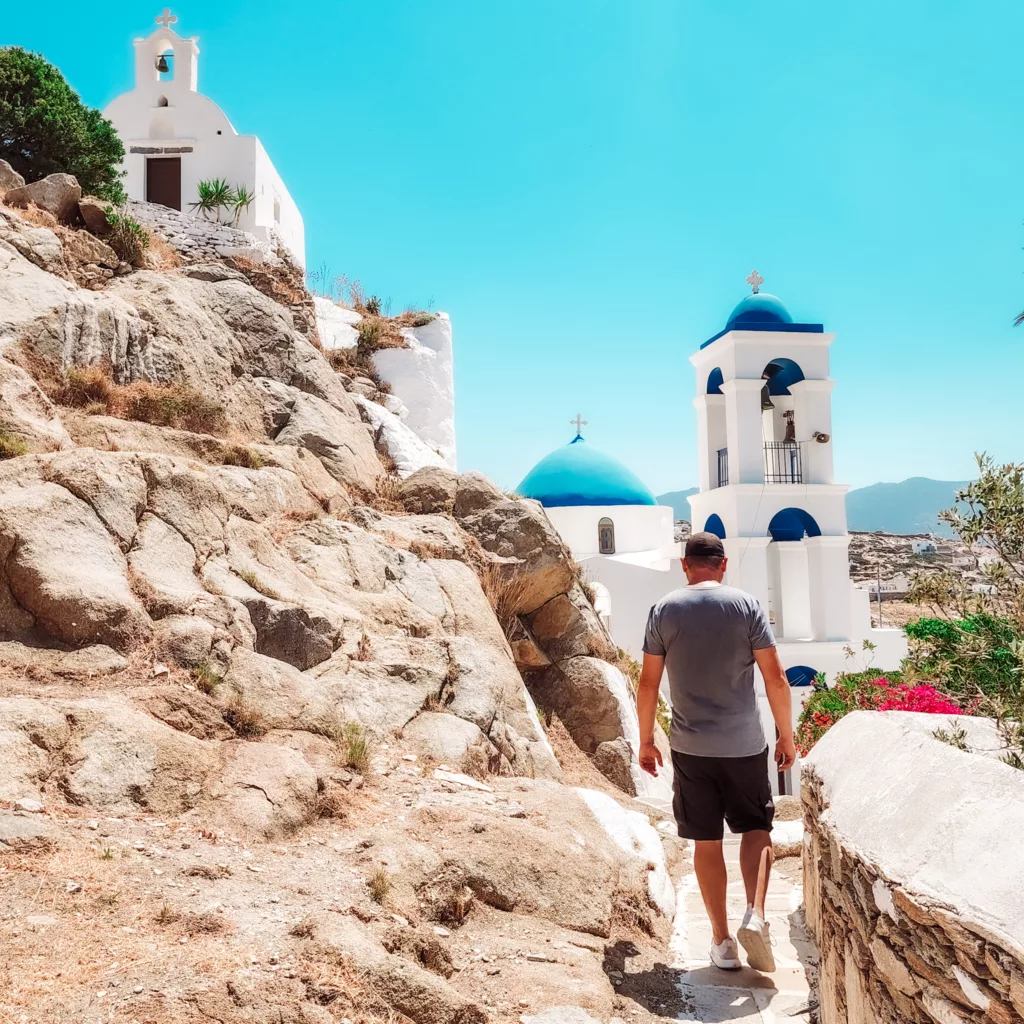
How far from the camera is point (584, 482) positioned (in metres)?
29.4

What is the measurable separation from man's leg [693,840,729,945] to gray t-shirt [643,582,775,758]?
43 centimetres

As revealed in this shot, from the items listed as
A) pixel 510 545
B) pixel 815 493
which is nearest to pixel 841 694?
pixel 510 545

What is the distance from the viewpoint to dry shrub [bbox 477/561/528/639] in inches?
388

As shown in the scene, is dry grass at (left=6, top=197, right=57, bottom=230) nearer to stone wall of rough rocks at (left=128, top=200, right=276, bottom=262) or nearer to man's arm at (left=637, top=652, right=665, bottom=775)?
stone wall of rough rocks at (left=128, top=200, right=276, bottom=262)

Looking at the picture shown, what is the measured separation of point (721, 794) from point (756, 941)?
60 centimetres

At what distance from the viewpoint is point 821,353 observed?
22938 mm

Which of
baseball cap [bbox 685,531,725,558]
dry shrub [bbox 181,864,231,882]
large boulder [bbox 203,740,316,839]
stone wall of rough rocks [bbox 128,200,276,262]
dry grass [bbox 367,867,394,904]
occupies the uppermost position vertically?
stone wall of rough rocks [bbox 128,200,276,262]

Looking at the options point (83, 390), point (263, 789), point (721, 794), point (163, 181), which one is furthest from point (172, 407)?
point (163, 181)

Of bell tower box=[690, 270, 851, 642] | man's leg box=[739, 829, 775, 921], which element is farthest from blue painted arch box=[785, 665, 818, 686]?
man's leg box=[739, 829, 775, 921]

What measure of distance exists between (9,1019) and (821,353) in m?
22.7

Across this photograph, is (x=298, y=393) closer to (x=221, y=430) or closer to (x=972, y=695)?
(x=221, y=430)

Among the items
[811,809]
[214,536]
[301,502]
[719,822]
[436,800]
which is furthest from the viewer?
[301,502]

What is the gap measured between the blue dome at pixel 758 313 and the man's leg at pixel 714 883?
20.1 metres

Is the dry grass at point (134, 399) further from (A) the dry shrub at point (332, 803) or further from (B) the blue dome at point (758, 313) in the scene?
(B) the blue dome at point (758, 313)
